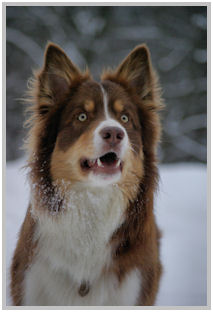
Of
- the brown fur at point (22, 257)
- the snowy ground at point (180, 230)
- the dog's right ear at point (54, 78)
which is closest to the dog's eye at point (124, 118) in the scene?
the dog's right ear at point (54, 78)

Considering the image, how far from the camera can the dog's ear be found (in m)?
2.23

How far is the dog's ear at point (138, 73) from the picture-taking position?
2.23m

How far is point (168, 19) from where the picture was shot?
2623 millimetres

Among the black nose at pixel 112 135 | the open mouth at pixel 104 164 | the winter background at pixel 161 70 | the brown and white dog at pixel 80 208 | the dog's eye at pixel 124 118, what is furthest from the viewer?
the winter background at pixel 161 70

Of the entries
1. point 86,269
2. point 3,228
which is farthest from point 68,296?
point 3,228

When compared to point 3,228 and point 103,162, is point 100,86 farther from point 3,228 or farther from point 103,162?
point 3,228

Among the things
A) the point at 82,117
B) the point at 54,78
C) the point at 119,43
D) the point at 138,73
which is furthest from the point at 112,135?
the point at 119,43

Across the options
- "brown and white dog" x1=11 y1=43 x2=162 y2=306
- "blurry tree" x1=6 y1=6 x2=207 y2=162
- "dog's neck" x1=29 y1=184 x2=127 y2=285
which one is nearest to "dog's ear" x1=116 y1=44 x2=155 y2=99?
"brown and white dog" x1=11 y1=43 x2=162 y2=306

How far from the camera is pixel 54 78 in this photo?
2.10 metres

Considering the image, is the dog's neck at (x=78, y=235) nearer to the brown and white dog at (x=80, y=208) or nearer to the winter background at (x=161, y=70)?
the brown and white dog at (x=80, y=208)

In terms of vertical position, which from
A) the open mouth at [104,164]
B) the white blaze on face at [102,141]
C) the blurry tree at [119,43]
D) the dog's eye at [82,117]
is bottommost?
the open mouth at [104,164]

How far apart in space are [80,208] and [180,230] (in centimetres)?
195

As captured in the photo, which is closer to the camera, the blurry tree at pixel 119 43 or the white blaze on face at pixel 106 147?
the white blaze on face at pixel 106 147

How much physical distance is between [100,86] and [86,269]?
4.29ft
